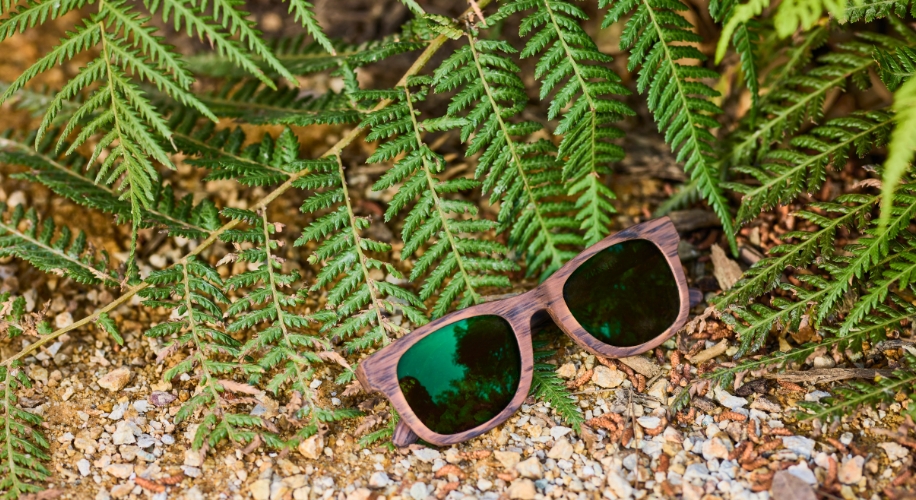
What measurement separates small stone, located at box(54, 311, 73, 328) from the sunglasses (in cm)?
113

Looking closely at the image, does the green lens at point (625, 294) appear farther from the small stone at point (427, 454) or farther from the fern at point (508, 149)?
the small stone at point (427, 454)

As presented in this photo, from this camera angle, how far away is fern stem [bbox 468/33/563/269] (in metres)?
2.04

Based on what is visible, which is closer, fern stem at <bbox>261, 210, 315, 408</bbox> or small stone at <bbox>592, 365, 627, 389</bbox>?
fern stem at <bbox>261, 210, 315, 408</bbox>

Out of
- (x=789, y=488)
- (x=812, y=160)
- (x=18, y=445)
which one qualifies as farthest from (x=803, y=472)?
(x=18, y=445)

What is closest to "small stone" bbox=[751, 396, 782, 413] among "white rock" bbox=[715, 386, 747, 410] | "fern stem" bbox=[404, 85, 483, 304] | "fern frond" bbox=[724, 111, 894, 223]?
"white rock" bbox=[715, 386, 747, 410]

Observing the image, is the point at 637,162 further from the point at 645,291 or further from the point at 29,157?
the point at 29,157

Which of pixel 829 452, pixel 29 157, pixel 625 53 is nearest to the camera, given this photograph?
pixel 829 452

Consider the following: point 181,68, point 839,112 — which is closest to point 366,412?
point 181,68

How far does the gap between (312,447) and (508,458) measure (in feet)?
1.72

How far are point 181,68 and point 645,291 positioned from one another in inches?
58.7

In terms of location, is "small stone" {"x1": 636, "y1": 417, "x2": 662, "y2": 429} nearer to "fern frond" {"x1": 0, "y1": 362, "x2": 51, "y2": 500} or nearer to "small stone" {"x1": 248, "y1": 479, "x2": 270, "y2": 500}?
"small stone" {"x1": 248, "y1": 479, "x2": 270, "y2": 500}

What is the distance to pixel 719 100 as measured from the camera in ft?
9.70

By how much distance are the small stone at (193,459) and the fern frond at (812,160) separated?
1.76 meters

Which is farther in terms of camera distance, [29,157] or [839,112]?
[839,112]
